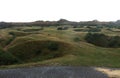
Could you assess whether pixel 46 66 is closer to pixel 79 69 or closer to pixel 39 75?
pixel 79 69

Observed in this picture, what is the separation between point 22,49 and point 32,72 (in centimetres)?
2419

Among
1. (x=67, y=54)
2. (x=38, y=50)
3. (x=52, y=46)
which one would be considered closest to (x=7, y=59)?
(x=38, y=50)

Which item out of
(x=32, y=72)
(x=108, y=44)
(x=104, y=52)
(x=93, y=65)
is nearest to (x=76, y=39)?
(x=108, y=44)

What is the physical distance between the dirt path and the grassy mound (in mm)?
13362

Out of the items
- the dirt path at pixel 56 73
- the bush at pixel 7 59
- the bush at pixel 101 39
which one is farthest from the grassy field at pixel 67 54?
the bush at pixel 101 39

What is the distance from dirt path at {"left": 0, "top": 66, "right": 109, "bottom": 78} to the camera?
56.6 metres

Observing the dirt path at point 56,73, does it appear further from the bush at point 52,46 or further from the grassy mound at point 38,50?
the bush at point 52,46

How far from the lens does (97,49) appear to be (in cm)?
8644

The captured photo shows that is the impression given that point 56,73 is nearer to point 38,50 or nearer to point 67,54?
point 67,54

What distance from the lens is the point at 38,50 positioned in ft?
274

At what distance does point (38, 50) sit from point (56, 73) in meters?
24.4

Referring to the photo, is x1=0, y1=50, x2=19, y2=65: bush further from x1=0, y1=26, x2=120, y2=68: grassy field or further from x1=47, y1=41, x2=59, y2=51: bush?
x1=47, y1=41, x2=59, y2=51: bush

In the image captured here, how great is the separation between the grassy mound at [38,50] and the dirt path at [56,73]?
13.4 meters

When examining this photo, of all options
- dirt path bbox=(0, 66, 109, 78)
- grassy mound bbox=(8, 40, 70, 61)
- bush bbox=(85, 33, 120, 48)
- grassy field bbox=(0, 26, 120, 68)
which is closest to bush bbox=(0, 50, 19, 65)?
grassy field bbox=(0, 26, 120, 68)
